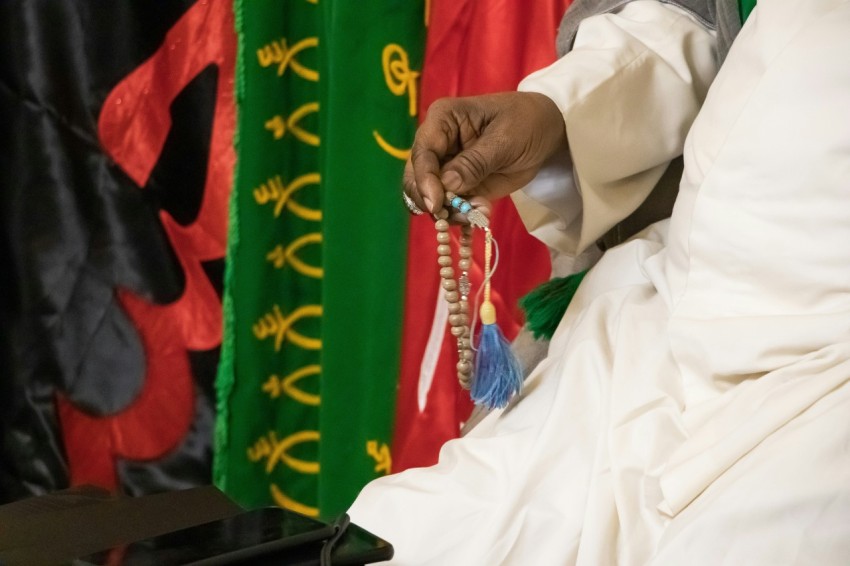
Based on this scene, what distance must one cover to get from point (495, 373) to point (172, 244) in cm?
Result: 71

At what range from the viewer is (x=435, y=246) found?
120 centimetres

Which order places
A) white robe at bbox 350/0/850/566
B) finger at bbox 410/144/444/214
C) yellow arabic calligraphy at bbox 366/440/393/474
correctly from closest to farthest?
white robe at bbox 350/0/850/566 → finger at bbox 410/144/444/214 → yellow arabic calligraphy at bbox 366/440/393/474

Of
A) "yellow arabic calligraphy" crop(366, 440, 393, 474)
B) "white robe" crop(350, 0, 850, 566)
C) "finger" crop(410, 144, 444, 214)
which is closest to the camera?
"white robe" crop(350, 0, 850, 566)

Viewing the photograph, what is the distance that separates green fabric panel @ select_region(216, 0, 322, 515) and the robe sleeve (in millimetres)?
454

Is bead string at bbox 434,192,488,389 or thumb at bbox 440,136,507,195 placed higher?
thumb at bbox 440,136,507,195

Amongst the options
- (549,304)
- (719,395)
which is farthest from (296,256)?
(719,395)

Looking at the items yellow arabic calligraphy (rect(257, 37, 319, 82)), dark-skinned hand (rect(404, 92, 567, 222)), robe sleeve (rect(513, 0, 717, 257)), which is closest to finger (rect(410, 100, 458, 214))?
dark-skinned hand (rect(404, 92, 567, 222))

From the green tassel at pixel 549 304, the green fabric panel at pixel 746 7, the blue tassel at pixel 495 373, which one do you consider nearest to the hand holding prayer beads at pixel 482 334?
the blue tassel at pixel 495 373

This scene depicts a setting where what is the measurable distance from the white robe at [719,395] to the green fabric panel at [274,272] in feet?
2.07

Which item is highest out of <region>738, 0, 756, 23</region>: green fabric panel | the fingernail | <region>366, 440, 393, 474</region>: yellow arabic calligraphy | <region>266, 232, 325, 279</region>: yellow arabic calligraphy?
<region>738, 0, 756, 23</region>: green fabric panel

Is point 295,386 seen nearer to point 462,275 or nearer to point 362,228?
point 362,228

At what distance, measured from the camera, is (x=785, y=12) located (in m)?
0.70

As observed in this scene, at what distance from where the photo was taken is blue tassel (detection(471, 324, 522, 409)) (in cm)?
80

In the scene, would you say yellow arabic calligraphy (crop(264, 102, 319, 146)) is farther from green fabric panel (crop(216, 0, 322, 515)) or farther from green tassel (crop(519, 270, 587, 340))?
green tassel (crop(519, 270, 587, 340))
